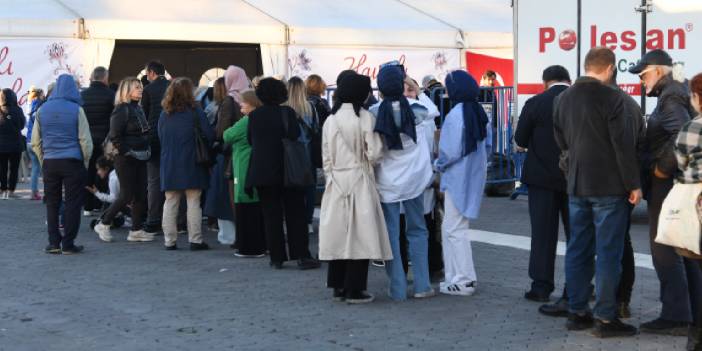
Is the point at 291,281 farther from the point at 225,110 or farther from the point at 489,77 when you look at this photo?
the point at 489,77

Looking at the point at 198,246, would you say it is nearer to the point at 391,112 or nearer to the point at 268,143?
the point at 268,143

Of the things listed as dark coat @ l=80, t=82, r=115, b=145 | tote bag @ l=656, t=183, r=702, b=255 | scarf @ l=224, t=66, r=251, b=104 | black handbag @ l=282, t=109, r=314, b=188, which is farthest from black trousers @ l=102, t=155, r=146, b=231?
tote bag @ l=656, t=183, r=702, b=255

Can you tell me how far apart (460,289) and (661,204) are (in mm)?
2027

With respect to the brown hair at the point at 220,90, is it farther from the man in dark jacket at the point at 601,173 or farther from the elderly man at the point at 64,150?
the man in dark jacket at the point at 601,173

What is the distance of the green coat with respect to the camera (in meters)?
10.7

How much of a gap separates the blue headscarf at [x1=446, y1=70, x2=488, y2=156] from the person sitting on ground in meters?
3.42

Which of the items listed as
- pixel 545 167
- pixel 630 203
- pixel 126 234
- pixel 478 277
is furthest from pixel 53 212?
pixel 630 203

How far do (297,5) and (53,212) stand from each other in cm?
1006

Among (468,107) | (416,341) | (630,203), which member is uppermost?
(468,107)

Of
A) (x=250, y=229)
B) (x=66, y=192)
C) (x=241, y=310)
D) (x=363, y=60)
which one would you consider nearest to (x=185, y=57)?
(x=363, y=60)

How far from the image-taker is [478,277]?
31.5ft

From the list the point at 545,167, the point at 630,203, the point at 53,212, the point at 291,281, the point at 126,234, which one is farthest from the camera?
the point at 126,234

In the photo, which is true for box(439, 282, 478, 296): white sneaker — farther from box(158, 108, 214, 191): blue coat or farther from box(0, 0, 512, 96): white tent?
box(0, 0, 512, 96): white tent

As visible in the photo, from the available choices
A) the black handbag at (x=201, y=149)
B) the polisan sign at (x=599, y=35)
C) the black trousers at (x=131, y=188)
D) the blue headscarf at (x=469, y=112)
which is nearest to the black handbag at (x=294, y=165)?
the black handbag at (x=201, y=149)
